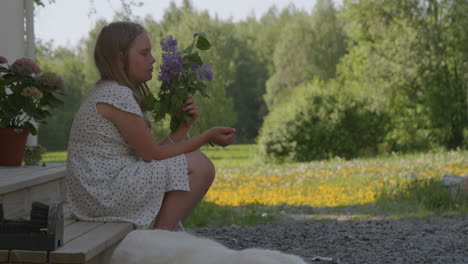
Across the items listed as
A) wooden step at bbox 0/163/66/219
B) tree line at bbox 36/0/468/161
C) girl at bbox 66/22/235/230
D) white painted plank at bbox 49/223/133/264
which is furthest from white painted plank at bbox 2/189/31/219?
tree line at bbox 36/0/468/161

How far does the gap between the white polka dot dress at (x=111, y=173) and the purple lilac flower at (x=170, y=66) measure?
261mm

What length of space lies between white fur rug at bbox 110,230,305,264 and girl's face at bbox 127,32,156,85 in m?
1.08

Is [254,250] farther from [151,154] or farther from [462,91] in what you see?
[462,91]

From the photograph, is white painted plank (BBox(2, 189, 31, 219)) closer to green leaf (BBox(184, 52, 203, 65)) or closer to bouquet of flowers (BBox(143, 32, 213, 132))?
bouquet of flowers (BBox(143, 32, 213, 132))

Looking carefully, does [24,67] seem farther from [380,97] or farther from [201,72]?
[380,97]

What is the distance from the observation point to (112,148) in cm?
299

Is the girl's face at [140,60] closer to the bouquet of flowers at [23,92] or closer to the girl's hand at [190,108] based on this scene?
the girl's hand at [190,108]

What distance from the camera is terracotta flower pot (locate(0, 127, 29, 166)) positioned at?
448 centimetres

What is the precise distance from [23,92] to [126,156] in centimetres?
178

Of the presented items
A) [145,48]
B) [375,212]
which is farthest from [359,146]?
[145,48]

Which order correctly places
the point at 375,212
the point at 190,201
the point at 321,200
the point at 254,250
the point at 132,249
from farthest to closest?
the point at 321,200
the point at 375,212
the point at 190,201
the point at 132,249
the point at 254,250

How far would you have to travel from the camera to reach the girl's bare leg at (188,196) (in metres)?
2.92

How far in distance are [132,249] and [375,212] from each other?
4192mm

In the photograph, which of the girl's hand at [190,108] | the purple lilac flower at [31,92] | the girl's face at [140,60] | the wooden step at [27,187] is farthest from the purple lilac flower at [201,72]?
the purple lilac flower at [31,92]
